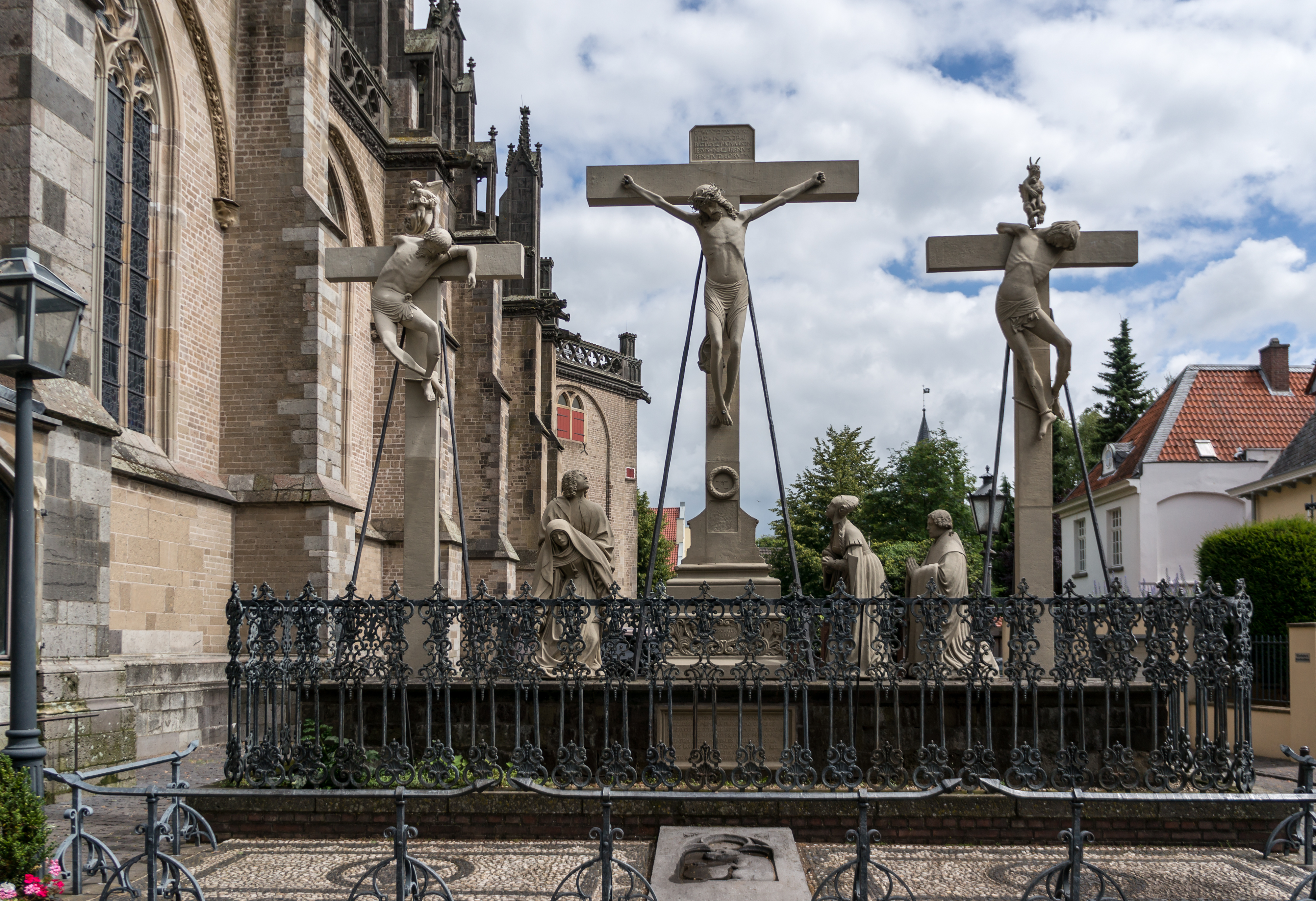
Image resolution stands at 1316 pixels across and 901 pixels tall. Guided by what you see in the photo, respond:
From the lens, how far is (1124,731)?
788cm

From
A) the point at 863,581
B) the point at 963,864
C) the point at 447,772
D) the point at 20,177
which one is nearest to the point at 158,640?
the point at 20,177

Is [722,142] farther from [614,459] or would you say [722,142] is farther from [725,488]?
[614,459]

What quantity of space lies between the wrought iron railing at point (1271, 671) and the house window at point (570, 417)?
37.3m

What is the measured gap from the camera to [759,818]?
23.8ft

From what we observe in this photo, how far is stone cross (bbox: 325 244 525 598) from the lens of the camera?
927cm

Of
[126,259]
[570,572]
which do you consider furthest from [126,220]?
[570,572]

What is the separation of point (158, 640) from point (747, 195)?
382 inches

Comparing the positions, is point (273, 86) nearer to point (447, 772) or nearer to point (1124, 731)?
point (447, 772)

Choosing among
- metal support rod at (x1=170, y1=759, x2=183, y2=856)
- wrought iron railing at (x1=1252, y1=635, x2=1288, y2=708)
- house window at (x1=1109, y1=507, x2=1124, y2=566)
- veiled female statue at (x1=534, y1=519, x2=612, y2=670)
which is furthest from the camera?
house window at (x1=1109, y1=507, x2=1124, y2=566)

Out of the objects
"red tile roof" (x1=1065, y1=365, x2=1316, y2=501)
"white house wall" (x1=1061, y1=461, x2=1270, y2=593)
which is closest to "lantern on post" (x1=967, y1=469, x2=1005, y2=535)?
"white house wall" (x1=1061, y1=461, x2=1270, y2=593)

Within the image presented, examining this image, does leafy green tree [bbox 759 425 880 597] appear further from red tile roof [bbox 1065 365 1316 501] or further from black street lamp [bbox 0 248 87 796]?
black street lamp [bbox 0 248 87 796]

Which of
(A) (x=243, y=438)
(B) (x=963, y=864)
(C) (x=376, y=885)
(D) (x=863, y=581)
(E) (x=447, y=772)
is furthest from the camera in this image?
(A) (x=243, y=438)

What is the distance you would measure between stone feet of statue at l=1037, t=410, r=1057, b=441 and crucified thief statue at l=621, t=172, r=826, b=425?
266cm

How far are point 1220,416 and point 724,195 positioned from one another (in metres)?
25.2
